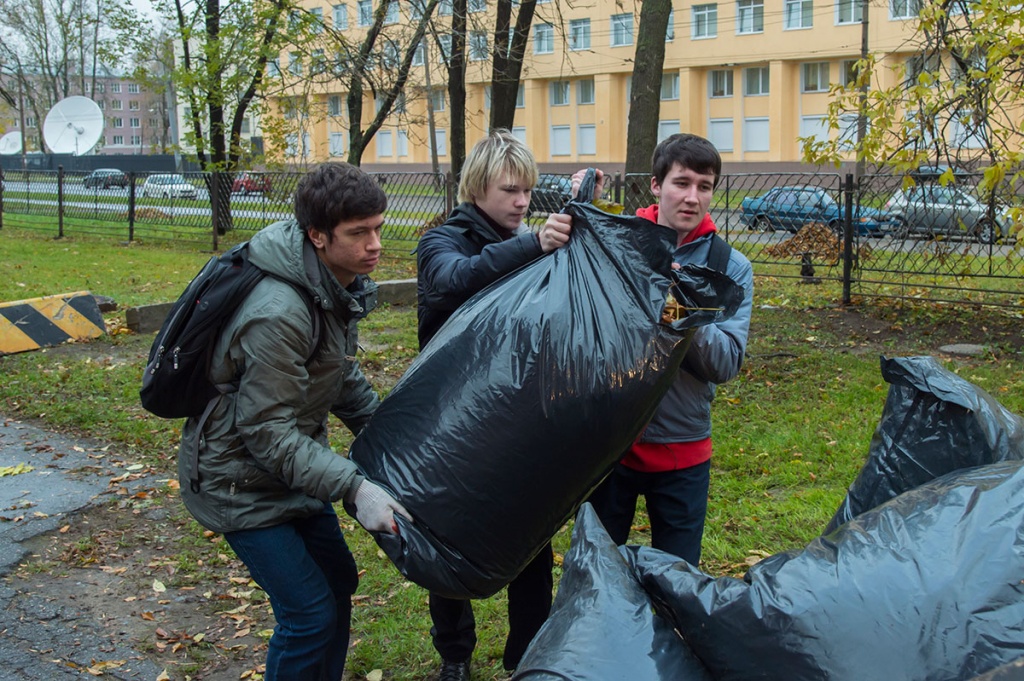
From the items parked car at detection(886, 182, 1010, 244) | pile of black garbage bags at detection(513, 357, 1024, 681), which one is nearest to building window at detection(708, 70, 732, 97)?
parked car at detection(886, 182, 1010, 244)

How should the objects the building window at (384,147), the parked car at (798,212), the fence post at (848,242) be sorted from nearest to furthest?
1. the fence post at (848,242)
2. the parked car at (798,212)
3. the building window at (384,147)

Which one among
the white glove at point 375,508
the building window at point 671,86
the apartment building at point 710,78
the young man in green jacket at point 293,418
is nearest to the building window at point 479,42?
the young man in green jacket at point 293,418

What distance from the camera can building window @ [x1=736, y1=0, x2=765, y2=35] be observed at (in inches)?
1420

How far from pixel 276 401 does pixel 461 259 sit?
2.12 ft

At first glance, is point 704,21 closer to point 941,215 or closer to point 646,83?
point 646,83

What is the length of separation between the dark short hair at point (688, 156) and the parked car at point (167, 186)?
13838 mm

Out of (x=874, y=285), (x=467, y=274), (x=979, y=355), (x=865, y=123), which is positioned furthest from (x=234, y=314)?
(x=874, y=285)

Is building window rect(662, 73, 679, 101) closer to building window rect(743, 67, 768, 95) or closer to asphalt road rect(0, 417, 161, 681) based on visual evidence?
building window rect(743, 67, 768, 95)

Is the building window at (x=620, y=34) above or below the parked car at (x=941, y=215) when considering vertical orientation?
above

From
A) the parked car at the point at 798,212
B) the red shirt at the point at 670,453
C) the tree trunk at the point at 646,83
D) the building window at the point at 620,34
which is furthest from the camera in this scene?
the building window at the point at 620,34

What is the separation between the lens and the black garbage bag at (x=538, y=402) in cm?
196

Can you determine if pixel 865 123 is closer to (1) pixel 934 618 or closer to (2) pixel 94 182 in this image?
(1) pixel 934 618

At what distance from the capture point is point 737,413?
532 centimetres

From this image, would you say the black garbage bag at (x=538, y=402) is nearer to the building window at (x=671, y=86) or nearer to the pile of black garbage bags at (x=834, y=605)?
the pile of black garbage bags at (x=834, y=605)
